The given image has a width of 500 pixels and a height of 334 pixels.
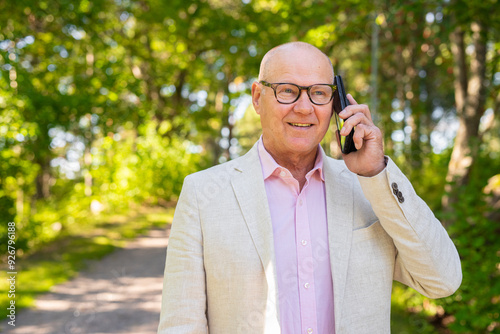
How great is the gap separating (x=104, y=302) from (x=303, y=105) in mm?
5868

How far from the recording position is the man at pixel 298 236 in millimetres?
1545

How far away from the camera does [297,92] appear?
1.69 m

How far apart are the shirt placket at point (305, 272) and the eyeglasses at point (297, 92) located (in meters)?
0.42

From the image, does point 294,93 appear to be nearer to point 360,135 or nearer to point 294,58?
point 294,58

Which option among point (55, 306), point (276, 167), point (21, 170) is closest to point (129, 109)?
point (21, 170)

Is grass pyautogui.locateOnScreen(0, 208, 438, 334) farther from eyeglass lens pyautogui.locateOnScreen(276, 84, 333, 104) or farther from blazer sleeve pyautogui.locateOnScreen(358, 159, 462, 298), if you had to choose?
eyeglass lens pyautogui.locateOnScreen(276, 84, 333, 104)

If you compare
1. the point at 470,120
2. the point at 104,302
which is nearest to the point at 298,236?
the point at 470,120

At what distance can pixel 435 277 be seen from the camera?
155cm

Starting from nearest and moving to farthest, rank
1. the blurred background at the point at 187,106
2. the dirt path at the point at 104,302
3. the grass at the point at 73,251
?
the blurred background at the point at 187,106 < the dirt path at the point at 104,302 < the grass at the point at 73,251

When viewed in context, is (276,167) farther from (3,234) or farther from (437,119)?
(437,119)

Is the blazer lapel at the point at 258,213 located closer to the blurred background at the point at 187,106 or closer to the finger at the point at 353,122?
the finger at the point at 353,122

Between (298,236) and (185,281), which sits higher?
(298,236)

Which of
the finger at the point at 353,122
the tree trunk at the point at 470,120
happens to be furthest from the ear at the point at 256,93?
the tree trunk at the point at 470,120

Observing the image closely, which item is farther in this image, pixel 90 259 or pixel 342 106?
pixel 90 259
